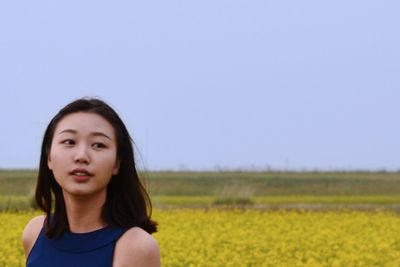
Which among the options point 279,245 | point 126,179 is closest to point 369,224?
point 279,245

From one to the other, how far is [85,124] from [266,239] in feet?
31.0

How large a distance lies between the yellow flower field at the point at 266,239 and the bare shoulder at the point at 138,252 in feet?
18.5

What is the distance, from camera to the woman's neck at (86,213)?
2.78m

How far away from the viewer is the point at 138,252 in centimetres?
267

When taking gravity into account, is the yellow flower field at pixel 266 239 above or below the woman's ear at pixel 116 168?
below

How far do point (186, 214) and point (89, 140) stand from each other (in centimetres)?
1491

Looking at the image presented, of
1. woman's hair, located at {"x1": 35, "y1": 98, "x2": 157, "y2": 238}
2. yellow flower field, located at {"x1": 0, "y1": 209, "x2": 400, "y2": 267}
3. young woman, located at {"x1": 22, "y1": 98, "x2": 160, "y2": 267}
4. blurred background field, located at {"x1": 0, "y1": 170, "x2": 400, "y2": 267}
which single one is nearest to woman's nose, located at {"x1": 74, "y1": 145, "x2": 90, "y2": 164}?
young woman, located at {"x1": 22, "y1": 98, "x2": 160, "y2": 267}

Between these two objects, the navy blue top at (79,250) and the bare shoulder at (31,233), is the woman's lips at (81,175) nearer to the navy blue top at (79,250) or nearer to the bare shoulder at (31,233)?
the navy blue top at (79,250)

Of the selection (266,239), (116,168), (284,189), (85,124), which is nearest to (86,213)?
(116,168)

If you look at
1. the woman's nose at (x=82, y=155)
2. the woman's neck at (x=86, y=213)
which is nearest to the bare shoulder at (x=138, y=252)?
the woman's neck at (x=86, y=213)

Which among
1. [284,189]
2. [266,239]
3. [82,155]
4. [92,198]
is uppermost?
[82,155]

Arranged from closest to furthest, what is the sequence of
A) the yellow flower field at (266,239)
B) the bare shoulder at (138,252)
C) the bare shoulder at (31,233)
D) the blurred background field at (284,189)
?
the bare shoulder at (138,252) → the bare shoulder at (31,233) → the yellow flower field at (266,239) → the blurred background field at (284,189)

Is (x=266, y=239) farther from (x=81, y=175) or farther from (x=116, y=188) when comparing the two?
(x=81, y=175)

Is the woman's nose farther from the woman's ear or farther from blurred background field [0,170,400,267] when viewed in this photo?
blurred background field [0,170,400,267]
